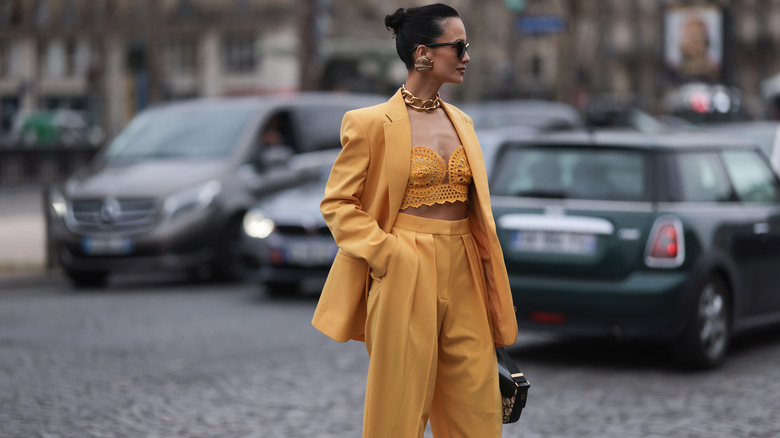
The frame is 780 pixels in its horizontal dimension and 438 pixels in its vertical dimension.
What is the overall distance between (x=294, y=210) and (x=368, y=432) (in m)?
7.34

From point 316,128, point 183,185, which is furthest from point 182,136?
point 316,128

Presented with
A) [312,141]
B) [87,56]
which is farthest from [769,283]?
[87,56]

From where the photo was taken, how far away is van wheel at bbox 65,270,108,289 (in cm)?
1236

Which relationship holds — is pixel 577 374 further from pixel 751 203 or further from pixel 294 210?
pixel 294 210

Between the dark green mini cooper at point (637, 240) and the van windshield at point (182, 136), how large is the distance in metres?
5.32

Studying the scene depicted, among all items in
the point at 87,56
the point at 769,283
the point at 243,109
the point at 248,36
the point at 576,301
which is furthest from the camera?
the point at 87,56

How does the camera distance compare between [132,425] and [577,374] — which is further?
[577,374]

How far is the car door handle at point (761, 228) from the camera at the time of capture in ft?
25.9

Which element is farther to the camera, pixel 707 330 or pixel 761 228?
pixel 761 228

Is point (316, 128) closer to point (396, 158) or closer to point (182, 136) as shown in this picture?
point (182, 136)

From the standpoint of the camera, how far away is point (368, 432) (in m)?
3.78

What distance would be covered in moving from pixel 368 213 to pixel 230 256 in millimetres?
8728

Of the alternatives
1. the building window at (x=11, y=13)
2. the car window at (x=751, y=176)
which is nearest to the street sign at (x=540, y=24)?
the car window at (x=751, y=176)

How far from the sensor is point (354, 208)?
371 cm
